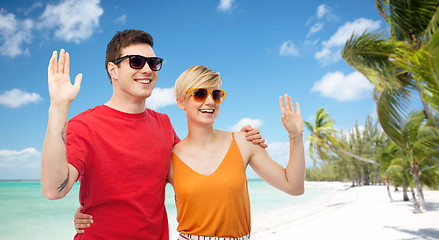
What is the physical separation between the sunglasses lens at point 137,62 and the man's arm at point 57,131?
58 centimetres

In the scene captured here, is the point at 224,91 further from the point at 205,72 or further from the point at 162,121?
the point at 162,121

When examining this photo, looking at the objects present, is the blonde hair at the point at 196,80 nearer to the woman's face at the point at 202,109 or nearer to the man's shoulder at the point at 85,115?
the woman's face at the point at 202,109

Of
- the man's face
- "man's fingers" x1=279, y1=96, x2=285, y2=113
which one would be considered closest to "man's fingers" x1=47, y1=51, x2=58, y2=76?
the man's face

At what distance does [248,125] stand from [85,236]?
1.37 metres

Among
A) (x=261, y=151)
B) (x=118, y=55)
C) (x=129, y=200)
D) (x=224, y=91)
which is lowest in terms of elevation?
(x=129, y=200)

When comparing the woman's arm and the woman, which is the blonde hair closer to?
the woman

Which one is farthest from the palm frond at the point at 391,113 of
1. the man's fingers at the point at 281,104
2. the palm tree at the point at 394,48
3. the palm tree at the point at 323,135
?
the palm tree at the point at 323,135

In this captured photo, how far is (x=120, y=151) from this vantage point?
203cm

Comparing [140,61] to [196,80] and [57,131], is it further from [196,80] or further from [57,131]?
[57,131]

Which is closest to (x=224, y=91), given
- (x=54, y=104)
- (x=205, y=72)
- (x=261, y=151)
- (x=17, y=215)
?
(x=205, y=72)

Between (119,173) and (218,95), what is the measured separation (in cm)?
85

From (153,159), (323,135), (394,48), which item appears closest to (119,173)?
(153,159)

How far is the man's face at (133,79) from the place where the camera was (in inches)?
86.8

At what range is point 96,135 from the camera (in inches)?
78.8
